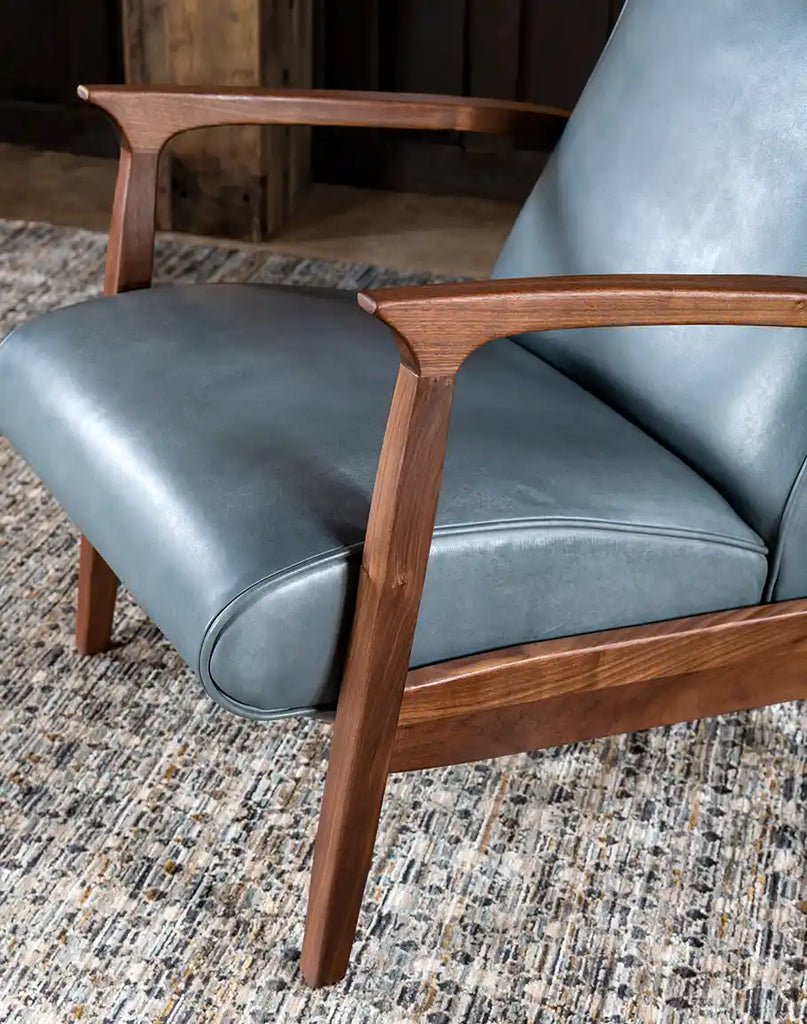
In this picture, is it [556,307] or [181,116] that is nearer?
[556,307]

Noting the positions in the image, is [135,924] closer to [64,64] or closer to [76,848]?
[76,848]

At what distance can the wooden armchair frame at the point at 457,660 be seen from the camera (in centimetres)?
96

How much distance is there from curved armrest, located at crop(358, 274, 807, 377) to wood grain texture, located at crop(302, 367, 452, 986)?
34 mm

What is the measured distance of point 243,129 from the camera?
2775 millimetres

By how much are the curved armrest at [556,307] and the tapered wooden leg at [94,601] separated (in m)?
0.63

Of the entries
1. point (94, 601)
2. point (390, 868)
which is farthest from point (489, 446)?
point (94, 601)

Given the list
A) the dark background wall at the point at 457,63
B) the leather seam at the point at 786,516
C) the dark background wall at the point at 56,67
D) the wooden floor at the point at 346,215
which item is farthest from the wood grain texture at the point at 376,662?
the dark background wall at the point at 56,67

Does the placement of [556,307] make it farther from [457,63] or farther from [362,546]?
[457,63]

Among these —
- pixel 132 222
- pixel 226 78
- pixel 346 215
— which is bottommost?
pixel 346 215

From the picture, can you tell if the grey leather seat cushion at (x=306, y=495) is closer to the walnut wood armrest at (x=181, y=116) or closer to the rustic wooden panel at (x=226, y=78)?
the walnut wood armrest at (x=181, y=116)

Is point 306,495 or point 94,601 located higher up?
point 306,495

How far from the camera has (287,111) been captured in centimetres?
141

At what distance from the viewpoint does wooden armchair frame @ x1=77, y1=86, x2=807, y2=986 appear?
0.96 metres

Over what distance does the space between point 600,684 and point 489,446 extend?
0.69 ft
